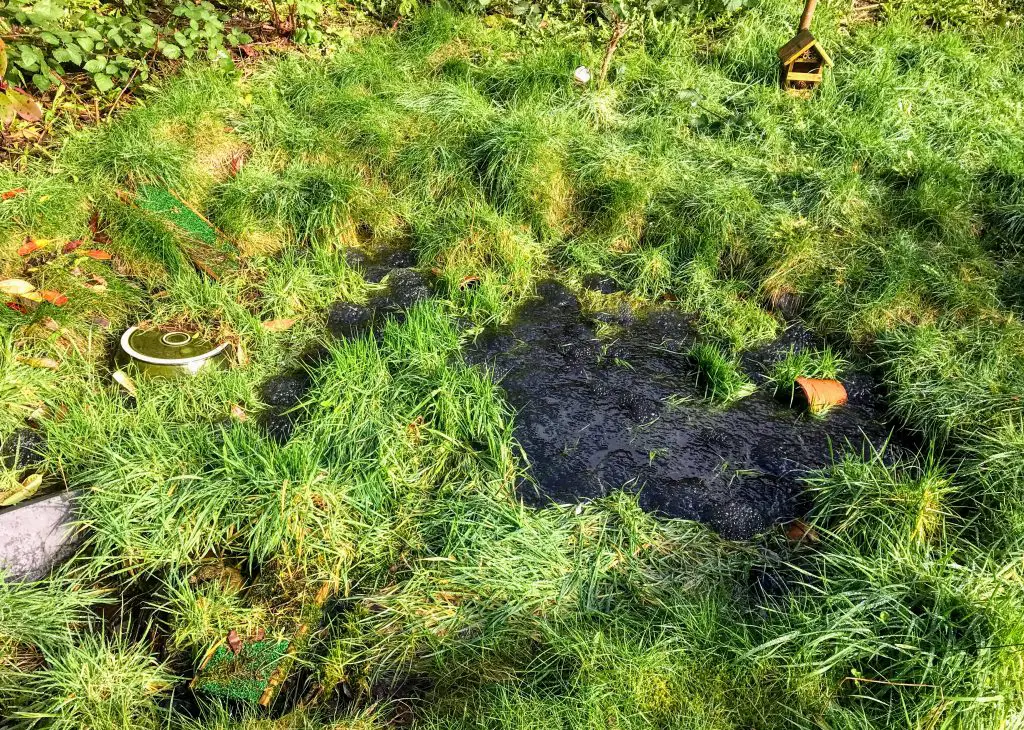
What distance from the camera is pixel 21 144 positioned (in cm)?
430

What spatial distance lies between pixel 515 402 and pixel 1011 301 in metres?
2.92

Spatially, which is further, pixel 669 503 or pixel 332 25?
pixel 332 25

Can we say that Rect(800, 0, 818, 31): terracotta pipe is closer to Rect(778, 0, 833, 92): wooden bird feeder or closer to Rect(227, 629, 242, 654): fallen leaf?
Rect(778, 0, 833, 92): wooden bird feeder

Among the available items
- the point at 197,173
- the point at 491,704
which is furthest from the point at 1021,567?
the point at 197,173

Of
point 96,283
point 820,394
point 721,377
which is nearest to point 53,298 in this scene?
point 96,283

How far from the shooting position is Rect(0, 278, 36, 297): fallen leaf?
3303 millimetres

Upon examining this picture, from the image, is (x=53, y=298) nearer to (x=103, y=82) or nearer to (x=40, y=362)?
(x=40, y=362)

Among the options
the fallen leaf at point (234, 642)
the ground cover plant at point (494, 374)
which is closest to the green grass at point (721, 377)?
the ground cover plant at point (494, 374)

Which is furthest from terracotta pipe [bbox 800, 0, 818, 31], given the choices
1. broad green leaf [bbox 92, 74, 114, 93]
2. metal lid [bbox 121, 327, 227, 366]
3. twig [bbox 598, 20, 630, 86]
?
broad green leaf [bbox 92, 74, 114, 93]

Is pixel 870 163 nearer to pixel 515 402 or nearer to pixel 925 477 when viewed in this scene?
pixel 925 477

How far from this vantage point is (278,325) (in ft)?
12.4

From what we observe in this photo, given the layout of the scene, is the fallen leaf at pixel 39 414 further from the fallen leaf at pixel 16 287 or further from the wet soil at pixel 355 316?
the wet soil at pixel 355 316

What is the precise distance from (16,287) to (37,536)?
1.43m

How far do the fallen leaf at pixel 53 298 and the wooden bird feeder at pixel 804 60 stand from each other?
199 inches
